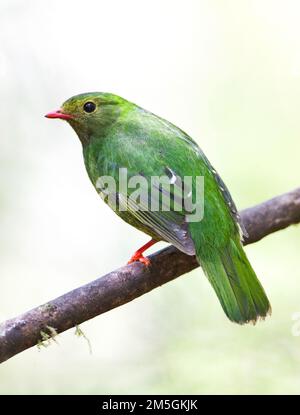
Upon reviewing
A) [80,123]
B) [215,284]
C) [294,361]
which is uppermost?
[80,123]

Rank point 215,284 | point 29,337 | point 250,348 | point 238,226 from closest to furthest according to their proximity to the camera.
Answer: point 29,337 < point 215,284 < point 238,226 < point 250,348

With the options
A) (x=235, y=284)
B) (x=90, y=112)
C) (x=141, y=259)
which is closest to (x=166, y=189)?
(x=141, y=259)

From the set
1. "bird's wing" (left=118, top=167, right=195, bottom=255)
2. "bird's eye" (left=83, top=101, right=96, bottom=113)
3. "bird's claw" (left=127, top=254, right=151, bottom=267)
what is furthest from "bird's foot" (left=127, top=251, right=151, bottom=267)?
"bird's eye" (left=83, top=101, right=96, bottom=113)

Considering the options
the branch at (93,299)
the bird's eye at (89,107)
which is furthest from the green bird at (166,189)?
the branch at (93,299)

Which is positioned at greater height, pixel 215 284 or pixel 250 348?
pixel 215 284

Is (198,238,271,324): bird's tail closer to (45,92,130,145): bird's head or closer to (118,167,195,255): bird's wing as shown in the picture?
(118,167,195,255): bird's wing

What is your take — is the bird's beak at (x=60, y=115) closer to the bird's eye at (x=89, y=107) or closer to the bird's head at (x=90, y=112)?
the bird's head at (x=90, y=112)
